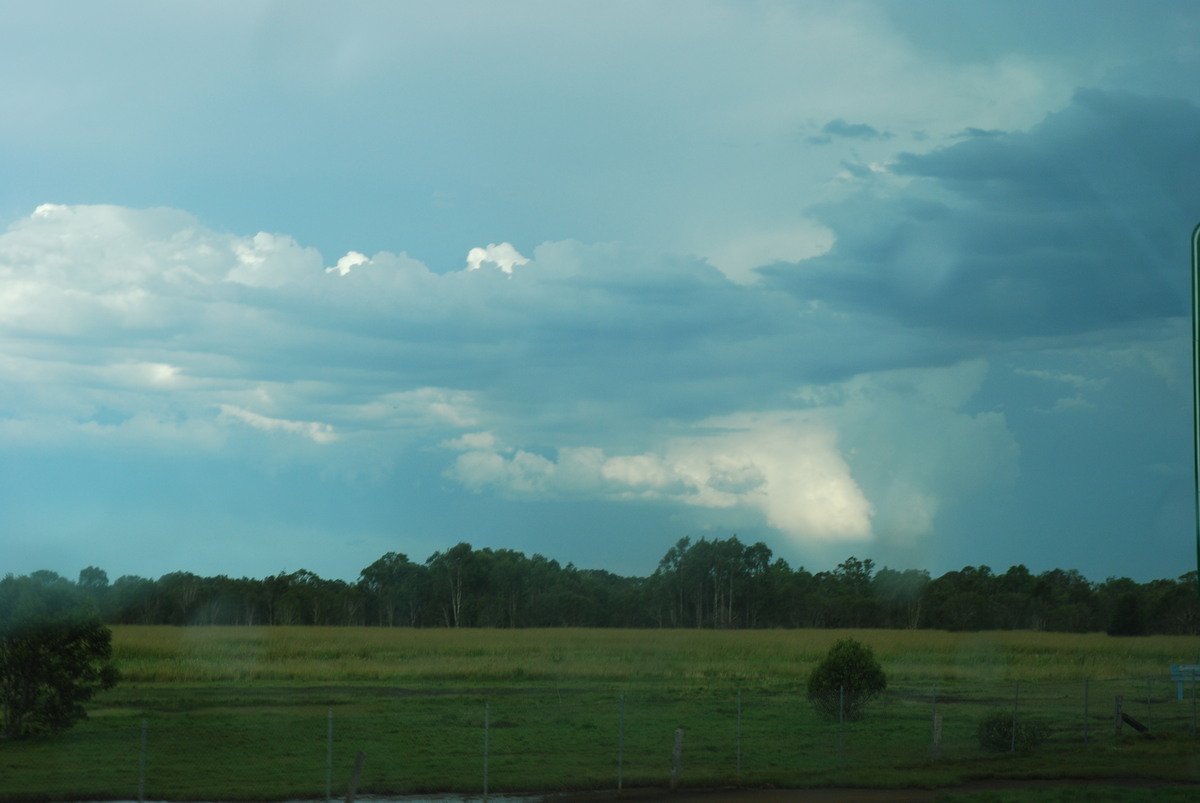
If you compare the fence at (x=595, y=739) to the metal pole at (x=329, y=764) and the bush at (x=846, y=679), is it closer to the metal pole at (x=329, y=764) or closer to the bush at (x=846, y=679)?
the metal pole at (x=329, y=764)

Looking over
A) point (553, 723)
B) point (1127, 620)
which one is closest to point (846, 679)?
point (553, 723)

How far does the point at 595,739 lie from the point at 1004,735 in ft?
33.8

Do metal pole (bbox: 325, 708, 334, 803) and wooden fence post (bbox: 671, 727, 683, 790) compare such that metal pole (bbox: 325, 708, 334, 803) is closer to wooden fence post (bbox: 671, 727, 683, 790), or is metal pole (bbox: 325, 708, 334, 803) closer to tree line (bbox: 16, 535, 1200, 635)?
wooden fence post (bbox: 671, 727, 683, 790)

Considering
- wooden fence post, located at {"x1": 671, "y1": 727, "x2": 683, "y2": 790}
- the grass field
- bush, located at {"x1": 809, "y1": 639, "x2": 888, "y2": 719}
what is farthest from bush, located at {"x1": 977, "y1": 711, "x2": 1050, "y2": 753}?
wooden fence post, located at {"x1": 671, "y1": 727, "x2": 683, "y2": 790}

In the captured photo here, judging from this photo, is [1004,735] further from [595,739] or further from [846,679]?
[595,739]

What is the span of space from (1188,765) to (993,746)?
441cm

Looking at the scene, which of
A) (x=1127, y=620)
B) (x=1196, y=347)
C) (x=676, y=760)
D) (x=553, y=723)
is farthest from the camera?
(x=1127, y=620)

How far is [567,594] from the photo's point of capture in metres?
117

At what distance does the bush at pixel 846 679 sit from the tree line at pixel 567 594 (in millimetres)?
72620

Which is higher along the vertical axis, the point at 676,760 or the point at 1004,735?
the point at 676,760

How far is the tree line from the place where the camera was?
11031cm

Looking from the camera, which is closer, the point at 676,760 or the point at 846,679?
the point at 676,760

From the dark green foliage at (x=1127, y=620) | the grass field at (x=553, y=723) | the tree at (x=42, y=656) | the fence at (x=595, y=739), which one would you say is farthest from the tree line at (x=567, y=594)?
the tree at (x=42, y=656)

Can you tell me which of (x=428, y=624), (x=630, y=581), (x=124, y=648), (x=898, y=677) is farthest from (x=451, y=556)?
(x=898, y=677)
